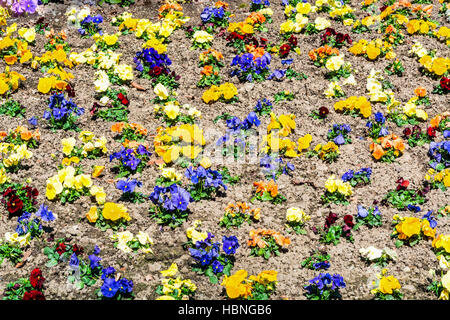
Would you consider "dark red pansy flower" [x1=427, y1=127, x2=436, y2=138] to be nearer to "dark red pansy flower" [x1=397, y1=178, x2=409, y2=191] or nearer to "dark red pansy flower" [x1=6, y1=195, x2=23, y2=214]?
"dark red pansy flower" [x1=397, y1=178, x2=409, y2=191]

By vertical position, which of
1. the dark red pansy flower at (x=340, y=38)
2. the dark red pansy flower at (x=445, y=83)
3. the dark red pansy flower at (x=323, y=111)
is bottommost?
the dark red pansy flower at (x=323, y=111)

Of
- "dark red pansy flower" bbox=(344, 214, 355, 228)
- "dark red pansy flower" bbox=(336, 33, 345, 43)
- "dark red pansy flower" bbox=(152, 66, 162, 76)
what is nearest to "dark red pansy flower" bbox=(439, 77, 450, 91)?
"dark red pansy flower" bbox=(336, 33, 345, 43)

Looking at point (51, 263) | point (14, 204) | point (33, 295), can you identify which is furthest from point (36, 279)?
point (14, 204)

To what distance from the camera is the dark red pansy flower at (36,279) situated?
423cm

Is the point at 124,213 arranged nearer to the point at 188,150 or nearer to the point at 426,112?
the point at 188,150

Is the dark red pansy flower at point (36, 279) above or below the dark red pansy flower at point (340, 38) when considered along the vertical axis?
below

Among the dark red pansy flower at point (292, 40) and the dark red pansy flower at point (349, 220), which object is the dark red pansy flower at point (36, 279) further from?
the dark red pansy flower at point (292, 40)

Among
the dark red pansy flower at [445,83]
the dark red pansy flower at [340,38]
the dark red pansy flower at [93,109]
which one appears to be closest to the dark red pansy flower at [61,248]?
the dark red pansy flower at [93,109]

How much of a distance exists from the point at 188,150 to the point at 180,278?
1.47m

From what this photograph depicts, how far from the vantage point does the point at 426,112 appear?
19.3 ft

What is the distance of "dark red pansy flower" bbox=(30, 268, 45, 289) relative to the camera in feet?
13.9

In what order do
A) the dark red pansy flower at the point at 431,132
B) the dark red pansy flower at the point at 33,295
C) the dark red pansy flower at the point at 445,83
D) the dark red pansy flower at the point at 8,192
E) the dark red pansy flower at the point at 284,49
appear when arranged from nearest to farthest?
the dark red pansy flower at the point at 33,295
the dark red pansy flower at the point at 8,192
the dark red pansy flower at the point at 431,132
the dark red pansy flower at the point at 445,83
the dark red pansy flower at the point at 284,49
